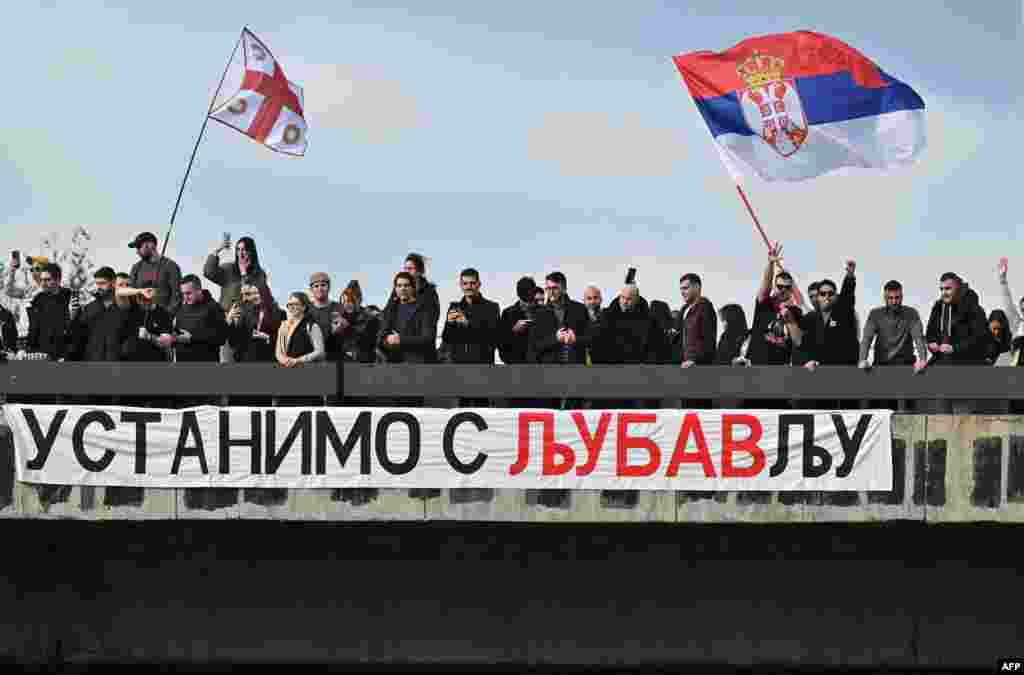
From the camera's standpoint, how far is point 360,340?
50.1 feet

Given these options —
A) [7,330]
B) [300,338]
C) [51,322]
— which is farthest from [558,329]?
[7,330]

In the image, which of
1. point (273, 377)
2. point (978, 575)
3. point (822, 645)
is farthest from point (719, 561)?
point (273, 377)

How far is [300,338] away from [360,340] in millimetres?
740

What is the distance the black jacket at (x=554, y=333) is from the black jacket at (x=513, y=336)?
0.29 ft

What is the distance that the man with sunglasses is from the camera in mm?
14672

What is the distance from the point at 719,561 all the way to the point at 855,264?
9.45ft

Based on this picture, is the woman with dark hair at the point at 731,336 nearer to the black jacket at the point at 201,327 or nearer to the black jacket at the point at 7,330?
the black jacket at the point at 201,327

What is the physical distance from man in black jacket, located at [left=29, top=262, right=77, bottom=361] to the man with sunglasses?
6.16m

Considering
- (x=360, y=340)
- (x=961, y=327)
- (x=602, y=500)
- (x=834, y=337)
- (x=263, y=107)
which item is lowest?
(x=602, y=500)

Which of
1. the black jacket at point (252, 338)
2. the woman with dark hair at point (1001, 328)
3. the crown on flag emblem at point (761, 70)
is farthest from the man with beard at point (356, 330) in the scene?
the woman with dark hair at point (1001, 328)

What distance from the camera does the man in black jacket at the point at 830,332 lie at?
1484 centimetres

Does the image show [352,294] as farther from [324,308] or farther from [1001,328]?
[1001,328]

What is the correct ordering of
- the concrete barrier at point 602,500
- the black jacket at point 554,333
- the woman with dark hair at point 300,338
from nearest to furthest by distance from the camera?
the concrete barrier at point 602,500 → the woman with dark hair at point 300,338 → the black jacket at point 554,333

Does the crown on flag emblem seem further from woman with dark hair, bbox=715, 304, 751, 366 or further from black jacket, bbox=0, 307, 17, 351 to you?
black jacket, bbox=0, 307, 17, 351
